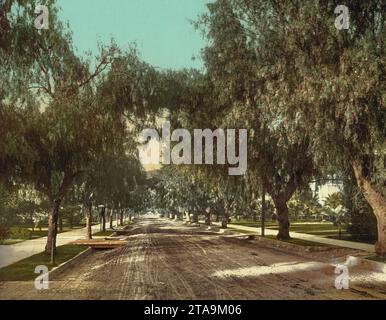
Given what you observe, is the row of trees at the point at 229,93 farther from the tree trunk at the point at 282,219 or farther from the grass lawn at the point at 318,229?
the grass lawn at the point at 318,229

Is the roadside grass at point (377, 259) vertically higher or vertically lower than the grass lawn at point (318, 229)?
higher

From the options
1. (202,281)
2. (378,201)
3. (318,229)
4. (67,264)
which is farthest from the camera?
(318,229)

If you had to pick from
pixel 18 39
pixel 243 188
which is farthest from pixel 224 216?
pixel 18 39

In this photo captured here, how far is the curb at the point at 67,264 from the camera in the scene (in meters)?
16.2

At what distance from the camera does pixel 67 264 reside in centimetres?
1908

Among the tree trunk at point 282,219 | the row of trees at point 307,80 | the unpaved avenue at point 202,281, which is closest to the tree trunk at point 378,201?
the row of trees at point 307,80

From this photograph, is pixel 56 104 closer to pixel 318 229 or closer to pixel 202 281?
pixel 202 281

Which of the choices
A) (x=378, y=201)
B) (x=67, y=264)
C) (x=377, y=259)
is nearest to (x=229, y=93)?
(x=378, y=201)

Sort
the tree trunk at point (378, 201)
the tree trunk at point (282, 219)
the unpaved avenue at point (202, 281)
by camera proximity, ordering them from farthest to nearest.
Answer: the tree trunk at point (282, 219)
the tree trunk at point (378, 201)
the unpaved avenue at point (202, 281)

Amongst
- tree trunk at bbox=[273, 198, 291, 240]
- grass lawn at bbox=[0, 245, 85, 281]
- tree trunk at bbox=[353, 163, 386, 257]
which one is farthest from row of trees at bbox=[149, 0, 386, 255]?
grass lawn at bbox=[0, 245, 85, 281]

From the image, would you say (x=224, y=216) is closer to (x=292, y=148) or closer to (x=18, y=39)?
(x=292, y=148)

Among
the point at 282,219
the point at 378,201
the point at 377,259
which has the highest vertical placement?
the point at 378,201

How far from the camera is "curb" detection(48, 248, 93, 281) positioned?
16188 mm
